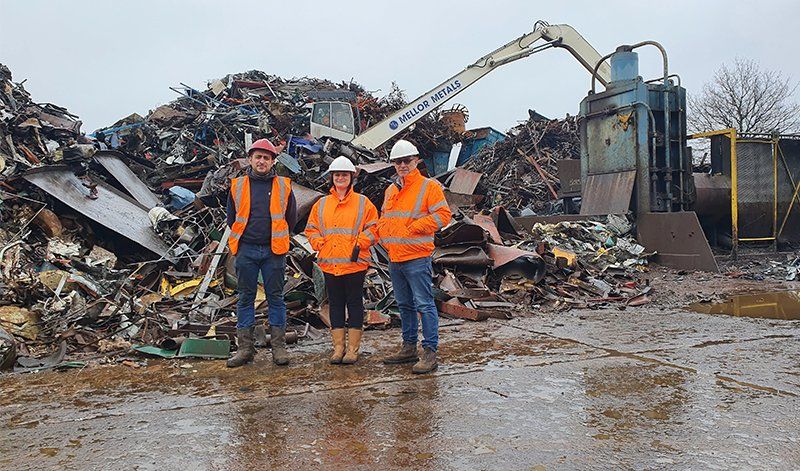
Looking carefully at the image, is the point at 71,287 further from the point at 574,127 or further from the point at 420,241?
the point at 574,127

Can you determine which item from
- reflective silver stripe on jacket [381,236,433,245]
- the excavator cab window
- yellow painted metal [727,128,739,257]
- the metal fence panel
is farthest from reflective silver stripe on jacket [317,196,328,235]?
the excavator cab window

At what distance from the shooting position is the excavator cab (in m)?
13.0

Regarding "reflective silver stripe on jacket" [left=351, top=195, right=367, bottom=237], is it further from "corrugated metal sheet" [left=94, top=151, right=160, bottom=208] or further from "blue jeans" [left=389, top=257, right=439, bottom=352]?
"corrugated metal sheet" [left=94, top=151, right=160, bottom=208]

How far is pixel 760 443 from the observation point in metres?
2.70

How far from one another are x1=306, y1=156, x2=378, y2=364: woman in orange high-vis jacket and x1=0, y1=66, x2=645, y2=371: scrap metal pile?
803 mm

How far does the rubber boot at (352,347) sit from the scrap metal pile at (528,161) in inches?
366

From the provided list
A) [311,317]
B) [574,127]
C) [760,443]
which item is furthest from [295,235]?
[574,127]

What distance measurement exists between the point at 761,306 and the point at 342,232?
15.5 feet

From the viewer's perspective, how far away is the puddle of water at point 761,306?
19.5 ft

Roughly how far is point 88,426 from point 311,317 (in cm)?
280

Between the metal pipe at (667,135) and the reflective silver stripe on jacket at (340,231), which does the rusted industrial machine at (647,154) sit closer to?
the metal pipe at (667,135)

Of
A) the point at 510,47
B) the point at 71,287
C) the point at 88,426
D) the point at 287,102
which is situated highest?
the point at 510,47

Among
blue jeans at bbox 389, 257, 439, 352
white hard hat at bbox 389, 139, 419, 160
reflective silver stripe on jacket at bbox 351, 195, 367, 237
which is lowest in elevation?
blue jeans at bbox 389, 257, 439, 352

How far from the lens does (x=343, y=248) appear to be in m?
4.47
